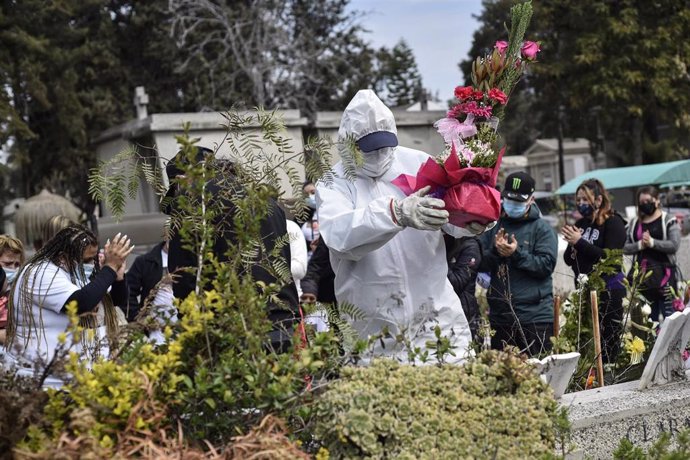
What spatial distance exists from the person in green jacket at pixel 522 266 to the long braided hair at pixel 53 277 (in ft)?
9.12

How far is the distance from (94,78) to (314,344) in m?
32.3

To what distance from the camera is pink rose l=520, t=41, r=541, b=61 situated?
4.18 metres

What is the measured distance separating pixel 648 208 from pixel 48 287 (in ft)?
20.8

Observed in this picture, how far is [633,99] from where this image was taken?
33625mm

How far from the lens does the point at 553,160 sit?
80000mm

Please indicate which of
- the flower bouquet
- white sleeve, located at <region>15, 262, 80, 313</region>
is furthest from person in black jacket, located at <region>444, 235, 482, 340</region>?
white sleeve, located at <region>15, 262, 80, 313</region>

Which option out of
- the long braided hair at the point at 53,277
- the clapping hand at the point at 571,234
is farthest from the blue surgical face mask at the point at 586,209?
the long braided hair at the point at 53,277

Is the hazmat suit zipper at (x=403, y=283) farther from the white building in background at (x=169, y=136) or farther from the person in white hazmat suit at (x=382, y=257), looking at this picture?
the white building in background at (x=169, y=136)

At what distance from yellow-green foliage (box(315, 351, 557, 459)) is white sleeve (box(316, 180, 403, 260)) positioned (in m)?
0.75

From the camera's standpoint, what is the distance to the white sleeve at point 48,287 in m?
4.70

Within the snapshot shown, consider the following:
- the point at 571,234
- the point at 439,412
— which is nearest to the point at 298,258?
the point at 571,234

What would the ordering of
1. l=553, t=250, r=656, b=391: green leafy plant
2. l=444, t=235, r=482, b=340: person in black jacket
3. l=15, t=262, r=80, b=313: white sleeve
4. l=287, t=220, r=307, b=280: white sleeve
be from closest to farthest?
l=15, t=262, r=80, b=313: white sleeve, l=553, t=250, r=656, b=391: green leafy plant, l=444, t=235, r=482, b=340: person in black jacket, l=287, t=220, r=307, b=280: white sleeve

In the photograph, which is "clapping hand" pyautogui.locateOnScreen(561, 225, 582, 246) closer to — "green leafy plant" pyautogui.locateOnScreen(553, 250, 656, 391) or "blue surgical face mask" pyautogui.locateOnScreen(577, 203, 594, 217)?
"blue surgical face mask" pyautogui.locateOnScreen(577, 203, 594, 217)

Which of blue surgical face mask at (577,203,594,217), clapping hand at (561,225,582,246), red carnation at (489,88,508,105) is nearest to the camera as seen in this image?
red carnation at (489,88,508,105)
